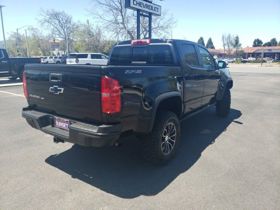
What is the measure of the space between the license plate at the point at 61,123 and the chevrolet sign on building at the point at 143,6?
40.2 ft

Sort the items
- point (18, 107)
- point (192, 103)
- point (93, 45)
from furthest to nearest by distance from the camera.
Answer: point (93, 45) → point (18, 107) → point (192, 103)

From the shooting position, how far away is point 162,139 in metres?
4.13

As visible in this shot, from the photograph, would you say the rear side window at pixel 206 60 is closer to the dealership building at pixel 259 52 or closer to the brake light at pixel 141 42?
the brake light at pixel 141 42

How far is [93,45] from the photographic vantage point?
4731 cm

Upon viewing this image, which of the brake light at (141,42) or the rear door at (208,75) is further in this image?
the rear door at (208,75)

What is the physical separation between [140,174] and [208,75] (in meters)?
2.98

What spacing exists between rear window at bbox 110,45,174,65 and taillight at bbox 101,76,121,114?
1856 mm

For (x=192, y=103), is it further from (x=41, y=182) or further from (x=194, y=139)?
(x=41, y=182)

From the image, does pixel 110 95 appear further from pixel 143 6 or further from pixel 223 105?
pixel 143 6

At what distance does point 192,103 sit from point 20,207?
344cm

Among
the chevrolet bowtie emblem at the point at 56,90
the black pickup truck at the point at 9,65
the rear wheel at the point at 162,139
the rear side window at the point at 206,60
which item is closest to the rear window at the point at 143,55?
the rear wheel at the point at 162,139

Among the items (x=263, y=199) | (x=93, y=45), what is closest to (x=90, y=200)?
(x=263, y=199)

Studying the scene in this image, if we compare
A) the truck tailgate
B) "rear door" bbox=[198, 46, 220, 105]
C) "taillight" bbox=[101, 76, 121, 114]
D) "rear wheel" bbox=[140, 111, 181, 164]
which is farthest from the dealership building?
"taillight" bbox=[101, 76, 121, 114]

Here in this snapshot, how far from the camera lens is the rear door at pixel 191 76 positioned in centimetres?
475
